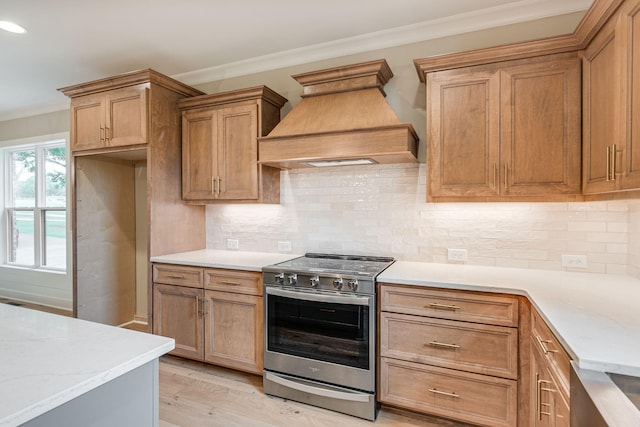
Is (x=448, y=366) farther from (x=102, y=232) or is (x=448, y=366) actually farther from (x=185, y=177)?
(x=102, y=232)

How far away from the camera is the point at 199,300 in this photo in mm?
2805

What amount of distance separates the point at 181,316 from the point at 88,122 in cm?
196

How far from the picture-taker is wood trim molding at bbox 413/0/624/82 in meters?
1.75

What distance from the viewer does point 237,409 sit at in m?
2.38

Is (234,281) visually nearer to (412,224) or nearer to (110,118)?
(412,224)

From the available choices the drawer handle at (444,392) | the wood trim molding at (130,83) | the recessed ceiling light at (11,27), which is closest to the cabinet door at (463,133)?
the drawer handle at (444,392)

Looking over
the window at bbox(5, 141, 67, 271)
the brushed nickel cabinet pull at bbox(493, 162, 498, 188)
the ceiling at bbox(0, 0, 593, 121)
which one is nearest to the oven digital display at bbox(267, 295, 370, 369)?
the brushed nickel cabinet pull at bbox(493, 162, 498, 188)

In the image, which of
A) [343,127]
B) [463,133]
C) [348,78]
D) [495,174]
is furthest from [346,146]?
[495,174]

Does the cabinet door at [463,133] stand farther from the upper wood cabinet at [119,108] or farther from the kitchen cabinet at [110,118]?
the kitchen cabinet at [110,118]

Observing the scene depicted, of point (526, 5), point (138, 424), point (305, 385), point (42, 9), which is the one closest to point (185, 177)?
point (42, 9)

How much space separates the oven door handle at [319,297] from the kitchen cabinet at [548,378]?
92 centimetres

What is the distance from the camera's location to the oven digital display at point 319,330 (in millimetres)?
2242

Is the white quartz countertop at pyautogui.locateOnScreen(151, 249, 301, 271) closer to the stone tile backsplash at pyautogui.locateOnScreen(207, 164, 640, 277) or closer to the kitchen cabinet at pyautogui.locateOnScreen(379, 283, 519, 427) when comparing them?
the stone tile backsplash at pyautogui.locateOnScreen(207, 164, 640, 277)

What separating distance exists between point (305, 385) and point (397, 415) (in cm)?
64
